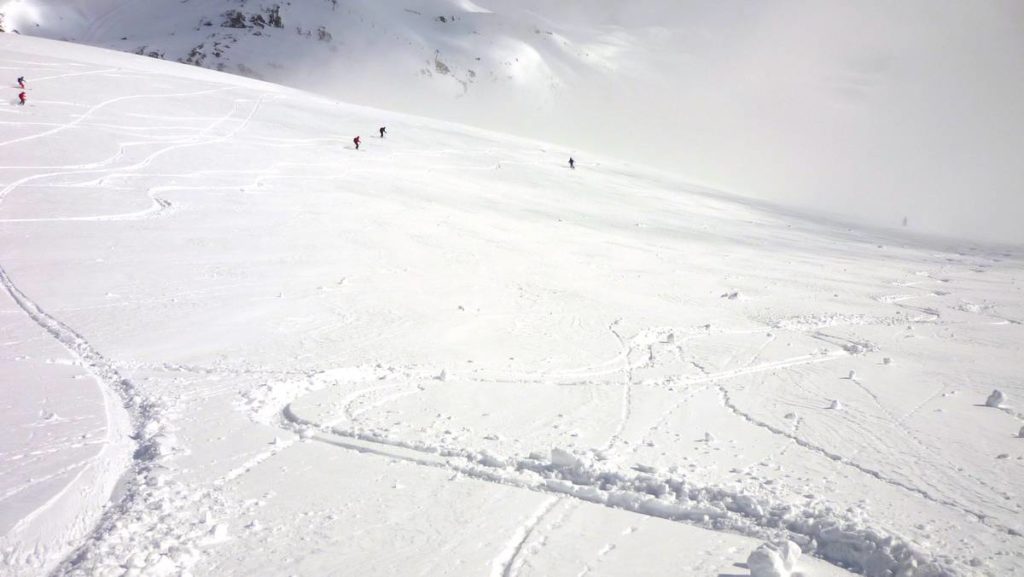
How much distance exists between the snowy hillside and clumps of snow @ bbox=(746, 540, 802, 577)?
27 millimetres

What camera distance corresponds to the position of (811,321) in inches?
442

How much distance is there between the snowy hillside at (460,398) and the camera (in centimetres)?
420

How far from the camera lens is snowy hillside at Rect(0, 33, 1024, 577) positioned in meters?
4.20

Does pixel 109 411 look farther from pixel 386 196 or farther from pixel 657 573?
pixel 386 196

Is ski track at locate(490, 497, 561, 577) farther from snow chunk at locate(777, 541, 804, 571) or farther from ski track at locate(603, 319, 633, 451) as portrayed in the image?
snow chunk at locate(777, 541, 804, 571)

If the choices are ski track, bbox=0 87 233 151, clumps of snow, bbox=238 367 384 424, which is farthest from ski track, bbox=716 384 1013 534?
ski track, bbox=0 87 233 151

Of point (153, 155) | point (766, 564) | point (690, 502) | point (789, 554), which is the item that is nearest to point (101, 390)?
point (690, 502)

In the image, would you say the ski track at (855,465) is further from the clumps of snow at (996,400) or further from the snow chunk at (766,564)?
the clumps of snow at (996,400)

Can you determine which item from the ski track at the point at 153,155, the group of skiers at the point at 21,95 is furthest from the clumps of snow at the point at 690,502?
the group of skiers at the point at 21,95

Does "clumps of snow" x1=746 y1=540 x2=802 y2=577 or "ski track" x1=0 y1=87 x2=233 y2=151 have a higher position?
"ski track" x1=0 y1=87 x2=233 y2=151

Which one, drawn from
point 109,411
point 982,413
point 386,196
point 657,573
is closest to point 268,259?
point 109,411

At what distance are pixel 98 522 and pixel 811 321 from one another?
11.0m

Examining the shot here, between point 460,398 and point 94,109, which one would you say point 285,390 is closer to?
point 460,398

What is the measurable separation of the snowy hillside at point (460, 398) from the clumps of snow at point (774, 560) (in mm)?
27
